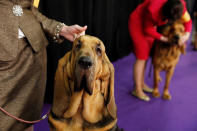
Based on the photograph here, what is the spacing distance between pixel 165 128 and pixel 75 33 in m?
1.65

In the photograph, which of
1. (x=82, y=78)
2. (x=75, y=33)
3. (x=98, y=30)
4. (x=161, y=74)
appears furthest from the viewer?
(x=161, y=74)

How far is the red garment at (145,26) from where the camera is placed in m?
2.29

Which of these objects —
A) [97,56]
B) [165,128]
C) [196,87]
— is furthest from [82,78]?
[196,87]

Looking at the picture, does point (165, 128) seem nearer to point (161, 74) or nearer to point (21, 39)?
point (161, 74)

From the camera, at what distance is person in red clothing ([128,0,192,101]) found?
2.19m

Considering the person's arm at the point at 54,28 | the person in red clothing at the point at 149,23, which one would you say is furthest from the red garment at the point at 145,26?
the person's arm at the point at 54,28

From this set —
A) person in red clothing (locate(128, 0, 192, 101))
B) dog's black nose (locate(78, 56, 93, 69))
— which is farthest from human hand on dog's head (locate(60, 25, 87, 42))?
person in red clothing (locate(128, 0, 192, 101))

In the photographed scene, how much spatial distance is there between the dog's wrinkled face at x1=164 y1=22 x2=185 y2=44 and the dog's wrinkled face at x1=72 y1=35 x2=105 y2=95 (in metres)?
1.72

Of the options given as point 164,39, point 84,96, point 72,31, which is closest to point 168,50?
point 164,39

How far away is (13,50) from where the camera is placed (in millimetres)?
1062

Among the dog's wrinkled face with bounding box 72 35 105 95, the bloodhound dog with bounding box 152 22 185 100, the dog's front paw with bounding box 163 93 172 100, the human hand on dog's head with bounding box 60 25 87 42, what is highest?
the human hand on dog's head with bounding box 60 25 87 42

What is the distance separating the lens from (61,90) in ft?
3.22

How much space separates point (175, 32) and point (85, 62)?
1.91m

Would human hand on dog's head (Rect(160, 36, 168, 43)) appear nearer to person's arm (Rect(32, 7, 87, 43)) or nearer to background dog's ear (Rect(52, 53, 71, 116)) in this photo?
person's arm (Rect(32, 7, 87, 43))
